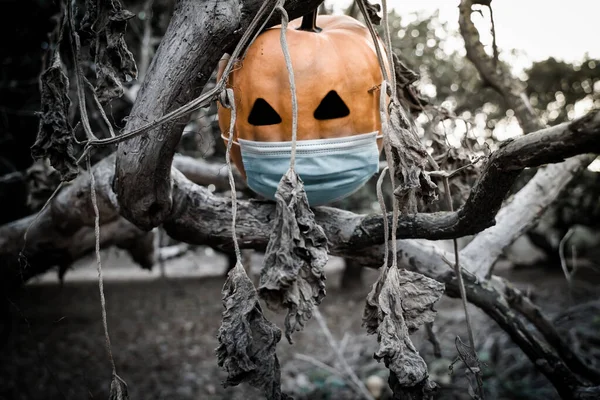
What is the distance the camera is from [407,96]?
1.74 meters

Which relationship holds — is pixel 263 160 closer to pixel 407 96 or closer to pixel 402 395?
pixel 407 96

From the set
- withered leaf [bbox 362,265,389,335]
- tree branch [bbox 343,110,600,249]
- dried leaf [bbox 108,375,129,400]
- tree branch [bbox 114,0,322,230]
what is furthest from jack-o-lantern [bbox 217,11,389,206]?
dried leaf [bbox 108,375,129,400]

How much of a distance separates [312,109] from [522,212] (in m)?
1.42

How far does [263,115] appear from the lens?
59.6 inches

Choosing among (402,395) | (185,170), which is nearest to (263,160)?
(402,395)

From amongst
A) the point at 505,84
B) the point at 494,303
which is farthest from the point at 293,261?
the point at 505,84

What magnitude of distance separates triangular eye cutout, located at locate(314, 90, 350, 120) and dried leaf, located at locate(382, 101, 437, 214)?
15.6 inches

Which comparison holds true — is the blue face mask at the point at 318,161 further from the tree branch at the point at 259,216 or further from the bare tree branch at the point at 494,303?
the bare tree branch at the point at 494,303

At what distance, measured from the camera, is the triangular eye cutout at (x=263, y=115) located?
1497 mm

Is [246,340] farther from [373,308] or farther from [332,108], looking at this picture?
[332,108]

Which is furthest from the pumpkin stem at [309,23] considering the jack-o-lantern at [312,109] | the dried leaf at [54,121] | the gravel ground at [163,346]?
the gravel ground at [163,346]

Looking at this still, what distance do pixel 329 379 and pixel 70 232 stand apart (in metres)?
2.24

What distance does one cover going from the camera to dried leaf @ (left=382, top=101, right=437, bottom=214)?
1066 mm

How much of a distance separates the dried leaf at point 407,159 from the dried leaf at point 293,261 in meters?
0.21
